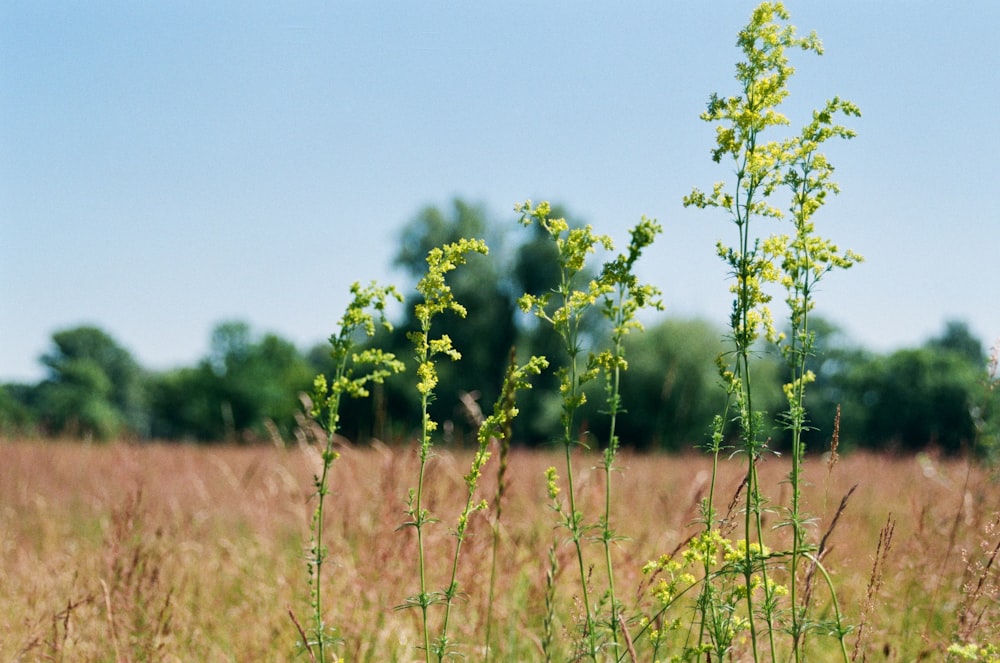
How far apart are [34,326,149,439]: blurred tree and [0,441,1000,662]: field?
53.9 meters

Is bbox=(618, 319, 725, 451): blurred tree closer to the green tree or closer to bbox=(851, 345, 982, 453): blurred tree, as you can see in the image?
the green tree

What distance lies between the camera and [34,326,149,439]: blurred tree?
61.3m

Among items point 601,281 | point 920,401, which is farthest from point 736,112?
point 920,401

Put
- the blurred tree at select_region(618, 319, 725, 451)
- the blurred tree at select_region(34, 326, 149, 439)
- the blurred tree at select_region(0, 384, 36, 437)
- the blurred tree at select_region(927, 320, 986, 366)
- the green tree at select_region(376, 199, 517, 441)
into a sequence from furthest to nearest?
the blurred tree at select_region(34, 326, 149, 439) → the blurred tree at select_region(927, 320, 986, 366) → the blurred tree at select_region(0, 384, 36, 437) → the green tree at select_region(376, 199, 517, 441) → the blurred tree at select_region(618, 319, 725, 451)

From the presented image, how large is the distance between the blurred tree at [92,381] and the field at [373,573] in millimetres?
53866

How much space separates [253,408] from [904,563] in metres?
59.4

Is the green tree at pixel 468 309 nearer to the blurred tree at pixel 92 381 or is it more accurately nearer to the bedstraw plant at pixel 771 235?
the blurred tree at pixel 92 381

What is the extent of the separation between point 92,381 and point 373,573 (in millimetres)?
71086

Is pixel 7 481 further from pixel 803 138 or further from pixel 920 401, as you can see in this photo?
pixel 920 401

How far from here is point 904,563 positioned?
3.97 meters

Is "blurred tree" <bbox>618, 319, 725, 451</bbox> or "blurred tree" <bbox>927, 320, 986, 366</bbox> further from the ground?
"blurred tree" <bbox>927, 320, 986, 366</bbox>

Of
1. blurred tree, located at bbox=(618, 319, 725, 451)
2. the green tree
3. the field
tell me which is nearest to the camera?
the field

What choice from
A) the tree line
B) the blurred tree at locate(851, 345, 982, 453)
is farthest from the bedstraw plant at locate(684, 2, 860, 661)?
the blurred tree at locate(851, 345, 982, 453)

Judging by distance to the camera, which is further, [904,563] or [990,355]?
[904,563]
